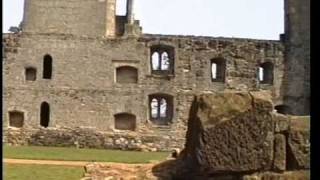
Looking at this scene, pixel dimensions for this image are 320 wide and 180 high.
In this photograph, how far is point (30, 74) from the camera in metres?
30.8

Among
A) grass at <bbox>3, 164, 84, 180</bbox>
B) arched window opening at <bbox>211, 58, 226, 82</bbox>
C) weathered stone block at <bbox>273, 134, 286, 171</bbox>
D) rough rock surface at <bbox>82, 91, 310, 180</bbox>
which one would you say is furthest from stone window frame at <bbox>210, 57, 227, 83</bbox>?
weathered stone block at <bbox>273, 134, 286, 171</bbox>

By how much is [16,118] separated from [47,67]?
272 centimetres

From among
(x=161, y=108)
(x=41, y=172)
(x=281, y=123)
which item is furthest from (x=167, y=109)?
(x=281, y=123)

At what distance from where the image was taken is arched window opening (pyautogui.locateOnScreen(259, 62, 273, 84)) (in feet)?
105

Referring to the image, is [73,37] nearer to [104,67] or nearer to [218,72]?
[104,67]

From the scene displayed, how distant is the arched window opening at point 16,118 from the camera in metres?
30.3

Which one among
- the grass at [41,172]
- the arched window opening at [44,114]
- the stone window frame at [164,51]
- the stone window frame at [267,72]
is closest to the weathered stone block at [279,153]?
the grass at [41,172]

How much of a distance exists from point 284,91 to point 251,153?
2614 cm

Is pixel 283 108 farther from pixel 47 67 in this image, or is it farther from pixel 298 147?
pixel 298 147

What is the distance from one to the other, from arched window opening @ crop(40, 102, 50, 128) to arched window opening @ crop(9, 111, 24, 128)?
93 centimetres

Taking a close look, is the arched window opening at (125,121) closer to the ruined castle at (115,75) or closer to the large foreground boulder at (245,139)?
the ruined castle at (115,75)

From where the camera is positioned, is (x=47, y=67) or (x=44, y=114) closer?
(x=44, y=114)

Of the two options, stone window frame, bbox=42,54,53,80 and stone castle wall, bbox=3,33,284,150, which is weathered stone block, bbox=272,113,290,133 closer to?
stone castle wall, bbox=3,33,284,150
